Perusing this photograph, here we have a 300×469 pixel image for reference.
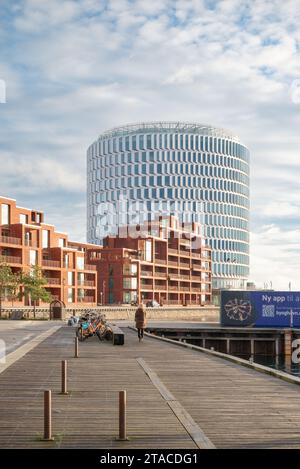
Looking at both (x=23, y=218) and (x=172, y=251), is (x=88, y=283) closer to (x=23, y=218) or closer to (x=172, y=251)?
(x=23, y=218)

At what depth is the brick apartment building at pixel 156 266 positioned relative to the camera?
5379 inches

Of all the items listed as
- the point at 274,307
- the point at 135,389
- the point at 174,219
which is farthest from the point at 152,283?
the point at 135,389

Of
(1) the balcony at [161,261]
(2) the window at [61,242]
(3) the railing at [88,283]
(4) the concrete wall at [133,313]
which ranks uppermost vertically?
(2) the window at [61,242]

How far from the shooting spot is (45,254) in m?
109

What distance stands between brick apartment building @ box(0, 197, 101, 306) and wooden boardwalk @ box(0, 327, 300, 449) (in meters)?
68.9

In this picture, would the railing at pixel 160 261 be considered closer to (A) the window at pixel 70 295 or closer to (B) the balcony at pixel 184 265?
(B) the balcony at pixel 184 265

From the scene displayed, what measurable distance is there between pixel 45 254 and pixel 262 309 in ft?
148

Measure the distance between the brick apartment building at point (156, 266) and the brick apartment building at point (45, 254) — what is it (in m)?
14.5

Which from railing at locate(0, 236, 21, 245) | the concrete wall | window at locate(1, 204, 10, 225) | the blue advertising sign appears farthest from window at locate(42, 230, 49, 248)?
the blue advertising sign

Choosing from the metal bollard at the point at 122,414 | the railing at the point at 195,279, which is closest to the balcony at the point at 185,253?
the railing at the point at 195,279

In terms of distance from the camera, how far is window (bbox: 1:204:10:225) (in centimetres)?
9862

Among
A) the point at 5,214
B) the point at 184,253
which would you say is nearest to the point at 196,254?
the point at 184,253

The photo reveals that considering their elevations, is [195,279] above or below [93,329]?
above
